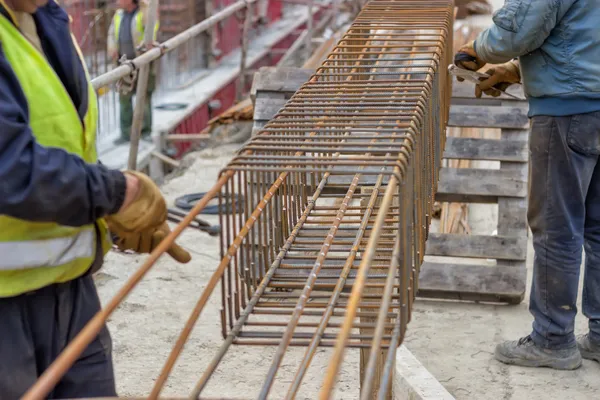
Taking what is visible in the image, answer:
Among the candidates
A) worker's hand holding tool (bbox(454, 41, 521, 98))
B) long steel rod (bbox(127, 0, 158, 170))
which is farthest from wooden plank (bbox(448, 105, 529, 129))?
long steel rod (bbox(127, 0, 158, 170))

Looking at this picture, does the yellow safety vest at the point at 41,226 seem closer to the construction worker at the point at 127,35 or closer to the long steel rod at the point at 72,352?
the long steel rod at the point at 72,352

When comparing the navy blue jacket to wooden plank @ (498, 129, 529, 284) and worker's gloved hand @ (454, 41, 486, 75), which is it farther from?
wooden plank @ (498, 129, 529, 284)

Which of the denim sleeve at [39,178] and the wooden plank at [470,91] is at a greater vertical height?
the denim sleeve at [39,178]

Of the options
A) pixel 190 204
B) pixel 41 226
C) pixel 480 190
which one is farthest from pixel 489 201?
pixel 41 226

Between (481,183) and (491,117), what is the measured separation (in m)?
0.56

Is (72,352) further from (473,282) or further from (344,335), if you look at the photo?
(473,282)

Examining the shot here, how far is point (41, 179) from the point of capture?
222 cm

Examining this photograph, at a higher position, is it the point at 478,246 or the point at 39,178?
the point at 39,178

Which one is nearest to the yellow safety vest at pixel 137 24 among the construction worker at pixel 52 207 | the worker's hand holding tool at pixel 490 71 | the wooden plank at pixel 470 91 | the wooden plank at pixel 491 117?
the wooden plank at pixel 470 91

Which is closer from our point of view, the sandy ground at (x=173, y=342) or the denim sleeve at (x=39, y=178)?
the denim sleeve at (x=39, y=178)

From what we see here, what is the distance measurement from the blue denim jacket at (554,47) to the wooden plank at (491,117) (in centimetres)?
187

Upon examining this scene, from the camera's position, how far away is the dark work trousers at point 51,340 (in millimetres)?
2430

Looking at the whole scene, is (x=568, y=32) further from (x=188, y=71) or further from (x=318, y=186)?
(x=188, y=71)

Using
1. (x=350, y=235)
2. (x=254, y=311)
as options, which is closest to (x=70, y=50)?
(x=254, y=311)
